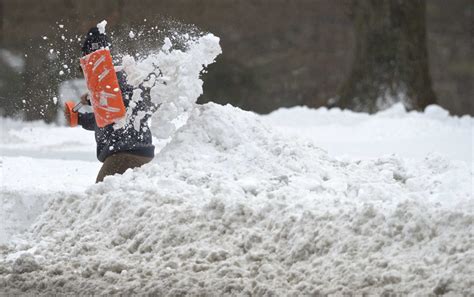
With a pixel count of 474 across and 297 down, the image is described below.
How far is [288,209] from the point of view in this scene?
7.62m

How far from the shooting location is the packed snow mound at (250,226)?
6.81 m

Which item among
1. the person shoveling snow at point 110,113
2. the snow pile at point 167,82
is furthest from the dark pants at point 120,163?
the snow pile at point 167,82

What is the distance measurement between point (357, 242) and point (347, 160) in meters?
2.33

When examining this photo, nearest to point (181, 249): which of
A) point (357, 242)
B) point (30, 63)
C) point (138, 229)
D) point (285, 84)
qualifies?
point (138, 229)

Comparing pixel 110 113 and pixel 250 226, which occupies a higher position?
pixel 110 113

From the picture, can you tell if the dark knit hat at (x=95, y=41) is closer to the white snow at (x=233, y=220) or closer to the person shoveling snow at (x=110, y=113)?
the person shoveling snow at (x=110, y=113)

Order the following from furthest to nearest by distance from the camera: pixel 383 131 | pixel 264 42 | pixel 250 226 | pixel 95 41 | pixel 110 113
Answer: pixel 264 42 < pixel 383 131 < pixel 95 41 < pixel 110 113 < pixel 250 226

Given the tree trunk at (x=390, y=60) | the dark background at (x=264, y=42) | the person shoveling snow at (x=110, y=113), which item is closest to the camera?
the person shoveling snow at (x=110, y=113)

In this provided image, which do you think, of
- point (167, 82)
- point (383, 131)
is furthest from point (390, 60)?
point (167, 82)

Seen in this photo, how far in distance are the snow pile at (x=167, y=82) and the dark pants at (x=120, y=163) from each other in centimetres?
26

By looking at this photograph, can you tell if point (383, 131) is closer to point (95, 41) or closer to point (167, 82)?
Result: point (167, 82)

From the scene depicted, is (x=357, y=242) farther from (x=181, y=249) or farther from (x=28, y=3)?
(x=28, y=3)

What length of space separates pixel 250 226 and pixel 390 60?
1207cm

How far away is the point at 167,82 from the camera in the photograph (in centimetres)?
929
